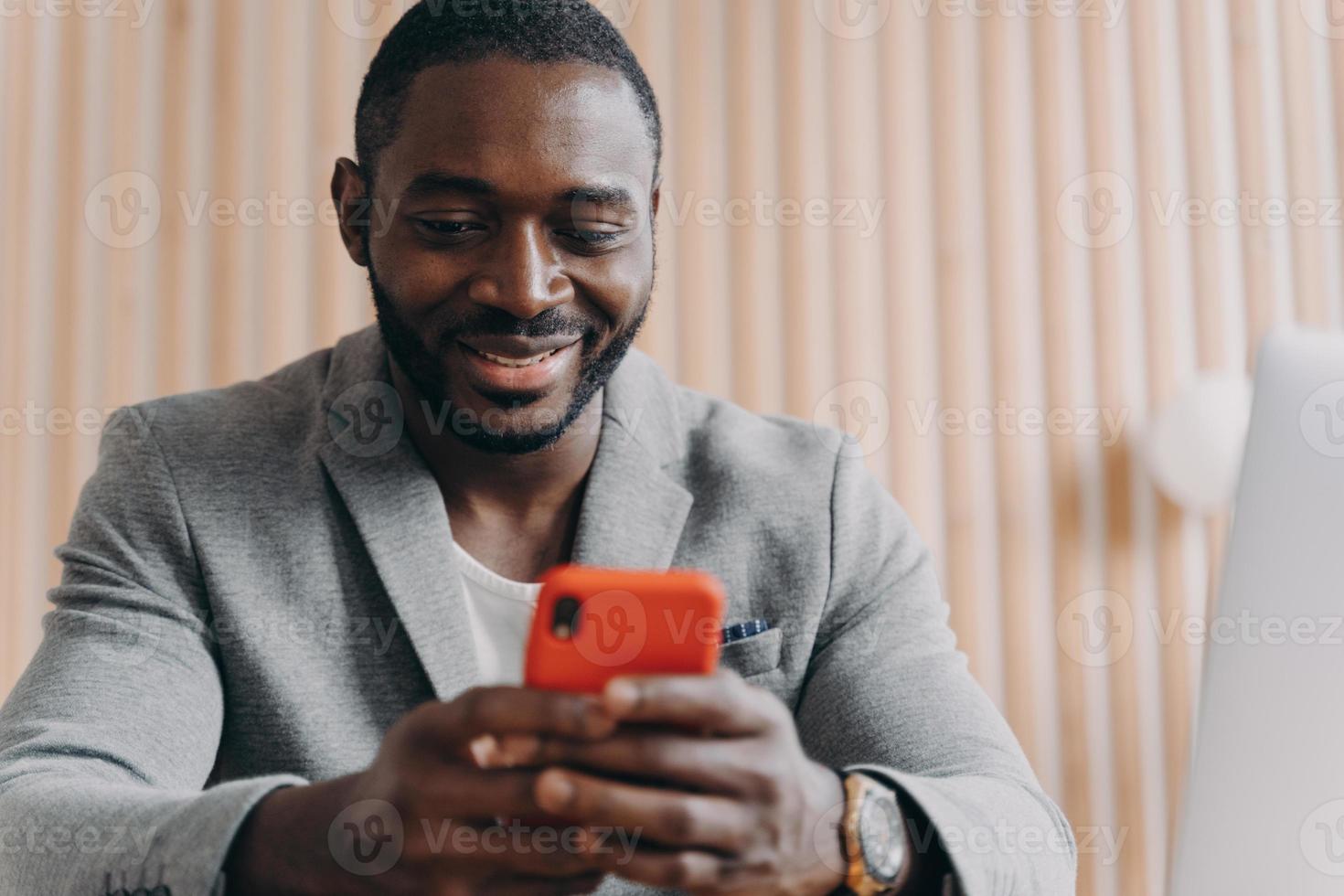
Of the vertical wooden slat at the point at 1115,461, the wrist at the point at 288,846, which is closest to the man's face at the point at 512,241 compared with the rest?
the wrist at the point at 288,846

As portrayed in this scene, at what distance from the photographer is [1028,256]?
254 centimetres

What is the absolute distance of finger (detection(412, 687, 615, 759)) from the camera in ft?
2.27

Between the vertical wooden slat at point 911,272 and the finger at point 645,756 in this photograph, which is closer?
the finger at point 645,756

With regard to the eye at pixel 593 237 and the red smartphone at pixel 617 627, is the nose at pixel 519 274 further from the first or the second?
the red smartphone at pixel 617 627

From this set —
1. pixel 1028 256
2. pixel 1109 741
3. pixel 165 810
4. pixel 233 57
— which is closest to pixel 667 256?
pixel 1028 256

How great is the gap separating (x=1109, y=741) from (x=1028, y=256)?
98 centimetres

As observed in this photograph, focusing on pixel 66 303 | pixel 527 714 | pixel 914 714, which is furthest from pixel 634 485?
pixel 66 303

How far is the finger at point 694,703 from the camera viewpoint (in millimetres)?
688

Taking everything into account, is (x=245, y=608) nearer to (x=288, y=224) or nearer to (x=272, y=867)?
(x=272, y=867)

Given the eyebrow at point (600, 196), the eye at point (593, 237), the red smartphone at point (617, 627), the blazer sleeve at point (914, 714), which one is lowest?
the blazer sleeve at point (914, 714)

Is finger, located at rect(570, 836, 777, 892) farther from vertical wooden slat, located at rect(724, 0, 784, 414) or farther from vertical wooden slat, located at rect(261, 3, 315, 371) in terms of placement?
vertical wooden slat, located at rect(261, 3, 315, 371)

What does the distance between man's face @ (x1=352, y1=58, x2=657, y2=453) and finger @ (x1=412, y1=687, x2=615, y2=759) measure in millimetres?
543

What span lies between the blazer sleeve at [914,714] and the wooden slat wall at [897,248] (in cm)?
116

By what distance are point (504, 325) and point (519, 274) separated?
0.06 meters
